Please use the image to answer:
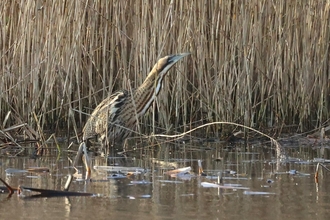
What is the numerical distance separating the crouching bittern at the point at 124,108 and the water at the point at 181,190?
Result: 824mm

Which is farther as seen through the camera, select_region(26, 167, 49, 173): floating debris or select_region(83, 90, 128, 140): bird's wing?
select_region(83, 90, 128, 140): bird's wing

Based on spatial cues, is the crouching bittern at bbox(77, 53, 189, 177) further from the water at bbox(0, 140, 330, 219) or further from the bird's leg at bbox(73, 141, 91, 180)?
the bird's leg at bbox(73, 141, 91, 180)

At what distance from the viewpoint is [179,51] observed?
25.7ft

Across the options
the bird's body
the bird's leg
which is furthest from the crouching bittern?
the bird's leg

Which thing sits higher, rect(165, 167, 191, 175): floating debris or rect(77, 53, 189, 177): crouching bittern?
rect(77, 53, 189, 177): crouching bittern

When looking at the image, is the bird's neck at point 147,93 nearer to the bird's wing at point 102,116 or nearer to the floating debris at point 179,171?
the bird's wing at point 102,116

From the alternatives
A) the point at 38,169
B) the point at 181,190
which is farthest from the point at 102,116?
the point at 181,190

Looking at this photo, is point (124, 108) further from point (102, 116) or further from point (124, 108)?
point (102, 116)

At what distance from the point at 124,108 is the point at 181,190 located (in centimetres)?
291

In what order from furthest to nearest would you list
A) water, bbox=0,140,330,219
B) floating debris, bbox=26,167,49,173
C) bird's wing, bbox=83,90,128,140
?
bird's wing, bbox=83,90,128,140, floating debris, bbox=26,167,49,173, water, bbox=0,140,330,219

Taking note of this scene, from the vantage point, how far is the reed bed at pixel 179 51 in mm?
7723

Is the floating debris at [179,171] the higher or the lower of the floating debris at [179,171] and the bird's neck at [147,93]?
the lower

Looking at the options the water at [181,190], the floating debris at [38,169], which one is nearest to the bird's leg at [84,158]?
the water at [181,190]

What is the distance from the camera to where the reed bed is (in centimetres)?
772
